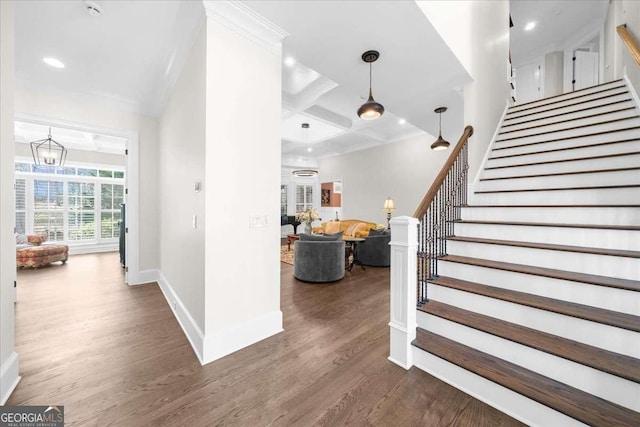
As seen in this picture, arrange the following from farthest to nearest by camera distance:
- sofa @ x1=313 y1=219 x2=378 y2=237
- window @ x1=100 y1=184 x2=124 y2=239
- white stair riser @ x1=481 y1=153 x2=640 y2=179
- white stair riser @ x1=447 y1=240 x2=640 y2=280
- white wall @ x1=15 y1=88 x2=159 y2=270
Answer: window @ x1=100 y1=184 x2=124 y2=239
sofa @ x1=313 y1=219 x2=378 y2=237
white wall @ x1=15 y1=88 x2=159 y2=270
white stair riser @ x1=481 y1=153 x2=640 y2=179
white stair riser @ x1=447 y1=240 x2=640 y2=280

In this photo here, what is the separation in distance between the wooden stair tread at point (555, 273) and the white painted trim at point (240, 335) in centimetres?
181

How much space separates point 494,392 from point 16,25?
5086 millimetres

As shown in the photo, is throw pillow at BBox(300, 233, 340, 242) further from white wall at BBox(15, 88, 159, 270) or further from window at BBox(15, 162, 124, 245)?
window at BBox(15, 162, 124, 245)

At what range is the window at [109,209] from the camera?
7.43m

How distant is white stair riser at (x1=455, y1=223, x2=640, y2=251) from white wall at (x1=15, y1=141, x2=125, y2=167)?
30.3 feet

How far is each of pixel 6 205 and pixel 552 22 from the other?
30.4ft

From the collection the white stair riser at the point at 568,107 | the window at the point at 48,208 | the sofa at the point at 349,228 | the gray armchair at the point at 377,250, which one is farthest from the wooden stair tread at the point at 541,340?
the window at the point at 48,208

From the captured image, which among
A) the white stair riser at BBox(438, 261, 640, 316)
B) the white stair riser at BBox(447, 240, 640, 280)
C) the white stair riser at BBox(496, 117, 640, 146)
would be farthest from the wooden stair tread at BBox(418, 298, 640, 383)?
the white stair riser at BBox(496, 117, 640, 146)

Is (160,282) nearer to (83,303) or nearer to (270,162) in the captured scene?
(83,303)

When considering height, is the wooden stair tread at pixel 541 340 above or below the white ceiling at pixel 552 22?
below

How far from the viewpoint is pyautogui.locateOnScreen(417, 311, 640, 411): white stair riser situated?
4.35 feet

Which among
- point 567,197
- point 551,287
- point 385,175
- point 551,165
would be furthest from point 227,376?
point 385,175

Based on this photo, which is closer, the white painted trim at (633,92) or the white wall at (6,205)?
the white wall at (6,205)

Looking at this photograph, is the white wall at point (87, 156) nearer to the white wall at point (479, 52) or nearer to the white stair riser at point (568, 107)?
the white wall at point (479, 52)
